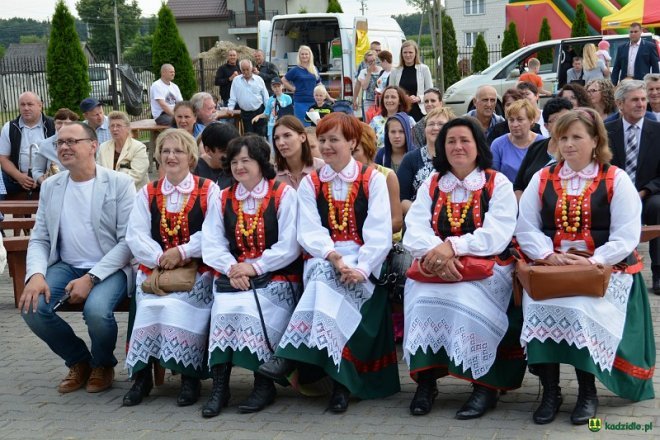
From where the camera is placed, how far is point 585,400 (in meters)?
4.70

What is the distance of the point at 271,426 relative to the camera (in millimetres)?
4871

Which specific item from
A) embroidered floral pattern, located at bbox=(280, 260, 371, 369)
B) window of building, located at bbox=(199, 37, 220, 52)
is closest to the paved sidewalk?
embroidered floral pattern, located at bbox=(280, 260, 371, 369)

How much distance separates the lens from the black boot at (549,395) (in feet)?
15.4

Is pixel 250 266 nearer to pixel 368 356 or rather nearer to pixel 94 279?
pixel 368 356

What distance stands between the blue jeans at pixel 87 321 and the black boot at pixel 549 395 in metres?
2.53

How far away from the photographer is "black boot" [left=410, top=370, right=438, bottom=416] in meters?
4.93

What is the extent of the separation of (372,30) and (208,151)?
1416 centimetres

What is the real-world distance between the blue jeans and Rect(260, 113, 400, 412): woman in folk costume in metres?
1.12

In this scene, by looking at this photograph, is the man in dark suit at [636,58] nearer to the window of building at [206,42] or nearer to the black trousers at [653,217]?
the black trousers at [653,217]

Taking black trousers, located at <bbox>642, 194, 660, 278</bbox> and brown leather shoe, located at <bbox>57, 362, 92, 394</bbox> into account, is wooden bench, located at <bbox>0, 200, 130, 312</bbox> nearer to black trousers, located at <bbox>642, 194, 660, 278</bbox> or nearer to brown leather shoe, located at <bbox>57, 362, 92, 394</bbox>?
brown leather shoe, located at <bbox>57, 362, 92, 394</bbox>

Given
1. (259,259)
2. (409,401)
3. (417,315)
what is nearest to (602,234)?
(417,315)

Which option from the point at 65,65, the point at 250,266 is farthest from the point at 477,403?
the point at 65,65

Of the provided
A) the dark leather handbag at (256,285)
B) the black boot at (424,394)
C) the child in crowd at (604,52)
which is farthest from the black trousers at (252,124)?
the black boot at (424,394)

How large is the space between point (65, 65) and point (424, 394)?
1504 centimetres
